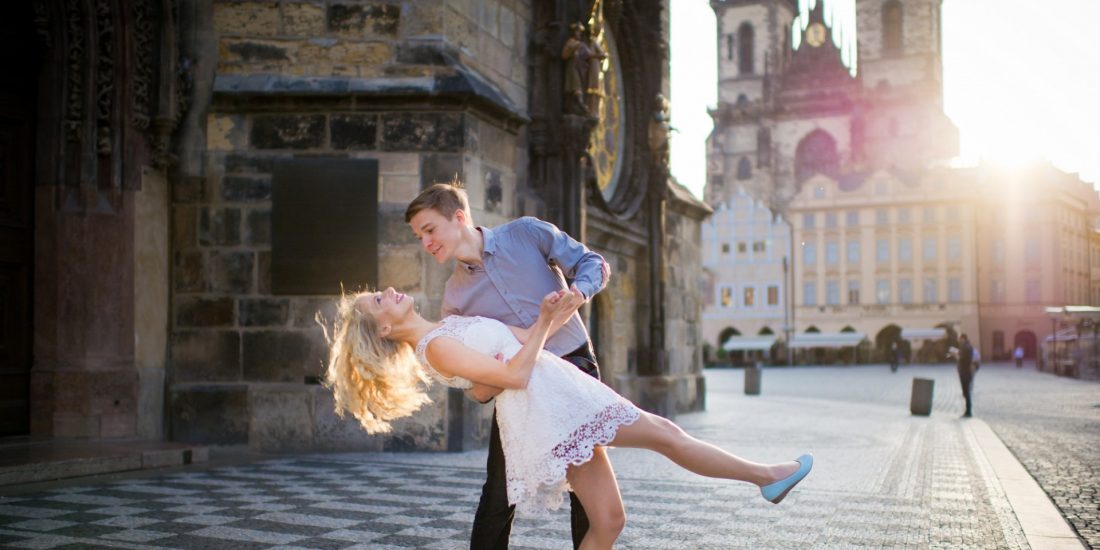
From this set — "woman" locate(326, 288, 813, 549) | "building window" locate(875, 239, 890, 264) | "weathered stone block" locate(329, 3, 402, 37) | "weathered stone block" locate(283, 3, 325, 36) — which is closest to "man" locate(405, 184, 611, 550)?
"woman" locate(326, 288, 813, 549)

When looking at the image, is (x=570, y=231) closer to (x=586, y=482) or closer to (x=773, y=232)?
(x=586, y=482)

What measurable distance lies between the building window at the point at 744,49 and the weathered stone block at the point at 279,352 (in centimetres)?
9030

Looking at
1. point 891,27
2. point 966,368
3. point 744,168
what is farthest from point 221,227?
point 891,27

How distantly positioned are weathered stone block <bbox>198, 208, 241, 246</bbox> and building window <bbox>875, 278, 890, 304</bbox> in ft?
230

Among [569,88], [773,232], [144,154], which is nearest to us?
[144,154]

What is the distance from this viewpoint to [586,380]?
386cm

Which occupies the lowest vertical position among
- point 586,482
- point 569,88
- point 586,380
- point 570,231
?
point 586,482

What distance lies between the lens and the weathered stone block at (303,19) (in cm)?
1024

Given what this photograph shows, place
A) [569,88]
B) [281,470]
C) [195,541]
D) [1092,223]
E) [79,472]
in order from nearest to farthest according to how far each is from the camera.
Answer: [195,541] → [79,472] → [281,470] → [569,88] → [1092,223]

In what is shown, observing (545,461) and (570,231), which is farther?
(570,231)

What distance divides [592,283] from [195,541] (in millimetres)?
2772

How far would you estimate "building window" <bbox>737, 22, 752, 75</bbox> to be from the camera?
96.9m

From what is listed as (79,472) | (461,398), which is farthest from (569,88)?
(79,472)

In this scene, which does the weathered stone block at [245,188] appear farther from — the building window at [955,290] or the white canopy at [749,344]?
the building window at [955,290]
